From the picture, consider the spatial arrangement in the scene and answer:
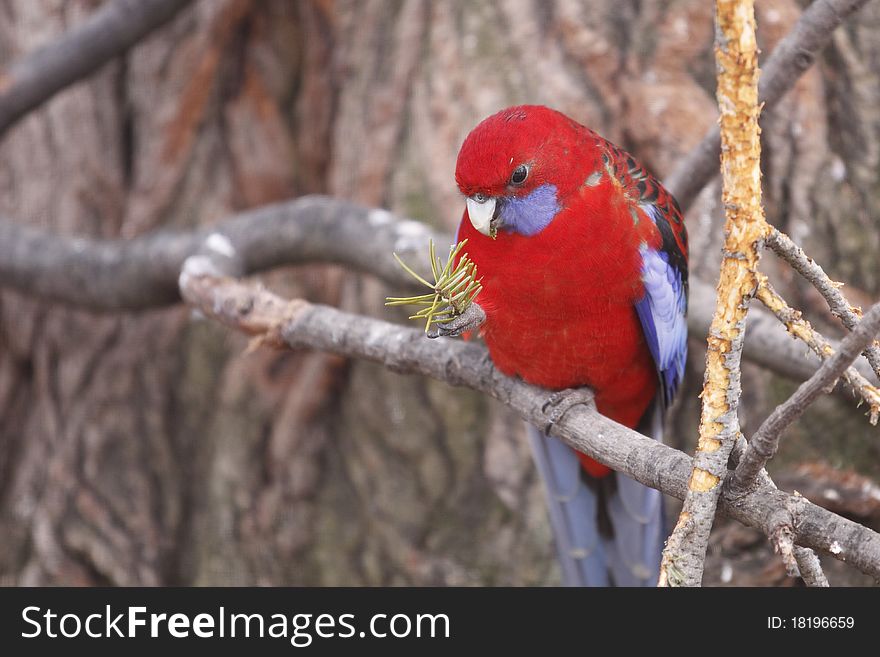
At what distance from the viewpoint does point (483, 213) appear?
78.4 inches

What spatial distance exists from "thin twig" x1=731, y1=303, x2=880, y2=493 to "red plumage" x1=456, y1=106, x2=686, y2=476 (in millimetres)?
796

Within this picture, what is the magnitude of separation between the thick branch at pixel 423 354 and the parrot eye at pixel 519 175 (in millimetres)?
458

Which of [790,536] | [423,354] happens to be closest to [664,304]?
[423,354]

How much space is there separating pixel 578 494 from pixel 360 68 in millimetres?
1749

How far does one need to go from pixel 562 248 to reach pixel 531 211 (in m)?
0.11

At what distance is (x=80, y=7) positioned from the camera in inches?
140

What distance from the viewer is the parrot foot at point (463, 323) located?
4.83ft

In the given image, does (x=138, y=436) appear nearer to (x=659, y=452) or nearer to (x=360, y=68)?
(x=360, y=68)

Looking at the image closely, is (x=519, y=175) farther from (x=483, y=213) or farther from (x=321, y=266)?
A: (x=321, y=266)

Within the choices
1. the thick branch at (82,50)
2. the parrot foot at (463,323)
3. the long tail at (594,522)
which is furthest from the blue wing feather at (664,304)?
the thick branch at (82,50)

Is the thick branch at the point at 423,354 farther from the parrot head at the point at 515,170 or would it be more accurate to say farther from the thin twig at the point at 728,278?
the parrot head at the point at 515,170

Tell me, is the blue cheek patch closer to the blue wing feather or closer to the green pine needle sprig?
the blue wing feather

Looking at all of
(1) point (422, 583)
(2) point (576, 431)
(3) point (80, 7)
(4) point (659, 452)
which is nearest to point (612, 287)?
(2) point (576, 431)

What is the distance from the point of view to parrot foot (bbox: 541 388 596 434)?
2.04 metres
